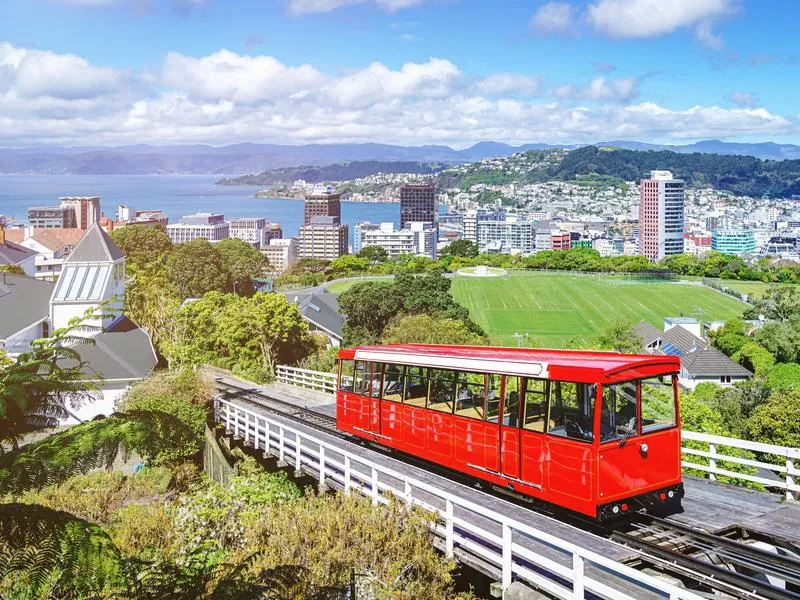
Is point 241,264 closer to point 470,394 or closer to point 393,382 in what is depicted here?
point 393,382

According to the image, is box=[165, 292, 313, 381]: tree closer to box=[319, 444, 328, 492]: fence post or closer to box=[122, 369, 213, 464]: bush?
box=[122, 369, 213, 464]: bush

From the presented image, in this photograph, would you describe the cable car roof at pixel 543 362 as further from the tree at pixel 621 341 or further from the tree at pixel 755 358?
the tree at pixel 755 358

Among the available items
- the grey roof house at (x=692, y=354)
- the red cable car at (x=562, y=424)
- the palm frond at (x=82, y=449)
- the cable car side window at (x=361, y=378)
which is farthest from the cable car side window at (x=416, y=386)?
the grey roof house at (x=692, y=354)

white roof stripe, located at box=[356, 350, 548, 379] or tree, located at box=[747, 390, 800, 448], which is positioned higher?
white roof stripe, located at box=[356, 350, 548, 379]

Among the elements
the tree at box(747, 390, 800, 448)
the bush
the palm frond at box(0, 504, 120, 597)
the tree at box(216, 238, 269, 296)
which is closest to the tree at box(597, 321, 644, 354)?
the tree at box(747, 390, 800, 448)

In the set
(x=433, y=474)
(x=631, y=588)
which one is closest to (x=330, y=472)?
(x=433, y=474)

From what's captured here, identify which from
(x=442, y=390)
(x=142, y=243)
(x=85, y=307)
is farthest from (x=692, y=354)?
(x=442, y=390)
